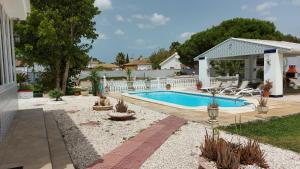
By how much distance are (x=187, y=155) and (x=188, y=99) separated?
43.6 ft

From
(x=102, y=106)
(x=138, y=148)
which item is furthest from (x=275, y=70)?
(x=138, y=148)

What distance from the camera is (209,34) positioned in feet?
130

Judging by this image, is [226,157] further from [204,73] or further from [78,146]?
[204,73]

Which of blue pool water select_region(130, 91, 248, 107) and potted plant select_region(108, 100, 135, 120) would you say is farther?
blue pool water select_region(130, 91, 248, 107)

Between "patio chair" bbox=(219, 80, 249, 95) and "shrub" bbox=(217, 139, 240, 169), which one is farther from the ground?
"patio chair" bbox=(219, 80, 249, 95)

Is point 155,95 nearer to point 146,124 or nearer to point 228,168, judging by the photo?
point 146,124

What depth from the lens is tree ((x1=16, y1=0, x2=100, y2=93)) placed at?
1869cm

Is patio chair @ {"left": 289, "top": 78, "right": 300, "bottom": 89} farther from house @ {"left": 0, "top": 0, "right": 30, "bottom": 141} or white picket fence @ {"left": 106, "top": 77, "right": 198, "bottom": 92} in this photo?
house @ {"left": 0, "top": 0, "right": 30, "bottom": 141}

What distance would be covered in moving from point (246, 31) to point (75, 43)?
2398cm

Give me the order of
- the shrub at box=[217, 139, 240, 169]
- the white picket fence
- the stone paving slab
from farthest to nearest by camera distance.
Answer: the white picket fence
the stone paving slab
the shrub at box=[217, 139, 240, 169]

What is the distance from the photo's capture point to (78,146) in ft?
20.7

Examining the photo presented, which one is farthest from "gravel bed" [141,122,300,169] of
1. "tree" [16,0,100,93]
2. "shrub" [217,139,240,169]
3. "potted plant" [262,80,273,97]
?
"tree" [16,0,100,93]

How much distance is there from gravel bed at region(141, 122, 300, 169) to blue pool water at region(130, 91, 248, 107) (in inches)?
313

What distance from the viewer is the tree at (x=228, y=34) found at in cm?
3544
